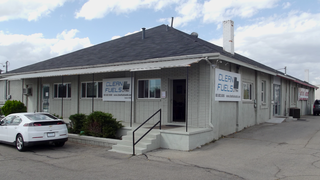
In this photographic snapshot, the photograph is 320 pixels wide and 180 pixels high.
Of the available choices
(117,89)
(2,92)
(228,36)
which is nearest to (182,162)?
(117,89)

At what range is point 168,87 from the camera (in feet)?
39.3

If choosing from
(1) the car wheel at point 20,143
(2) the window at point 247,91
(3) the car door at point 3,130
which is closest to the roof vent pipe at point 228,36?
(2) the window at point 247,91

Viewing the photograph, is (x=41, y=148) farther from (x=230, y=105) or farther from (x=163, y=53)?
(x=230, y=105)

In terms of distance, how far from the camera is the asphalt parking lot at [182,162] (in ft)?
22.0

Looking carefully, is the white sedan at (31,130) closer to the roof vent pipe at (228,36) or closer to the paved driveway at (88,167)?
the paved driveway at (88,167)

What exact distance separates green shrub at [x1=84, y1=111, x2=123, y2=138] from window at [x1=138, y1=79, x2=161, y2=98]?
2125mm

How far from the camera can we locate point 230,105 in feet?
40.5

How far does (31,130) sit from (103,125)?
→ 2.81 m

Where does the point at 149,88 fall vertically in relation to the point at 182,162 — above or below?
above

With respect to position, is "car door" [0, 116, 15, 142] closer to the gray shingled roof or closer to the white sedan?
the white sedan

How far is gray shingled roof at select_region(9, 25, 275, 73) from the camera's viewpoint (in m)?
12.1

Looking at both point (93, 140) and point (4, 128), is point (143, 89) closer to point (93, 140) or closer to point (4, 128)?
point (93, 140)

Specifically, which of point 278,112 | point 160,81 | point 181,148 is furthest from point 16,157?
point 278,112

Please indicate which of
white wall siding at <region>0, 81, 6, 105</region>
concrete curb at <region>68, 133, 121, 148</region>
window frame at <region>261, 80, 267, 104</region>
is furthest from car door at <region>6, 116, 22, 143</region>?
window frame at <region>261, 80, 267, 104</region>
